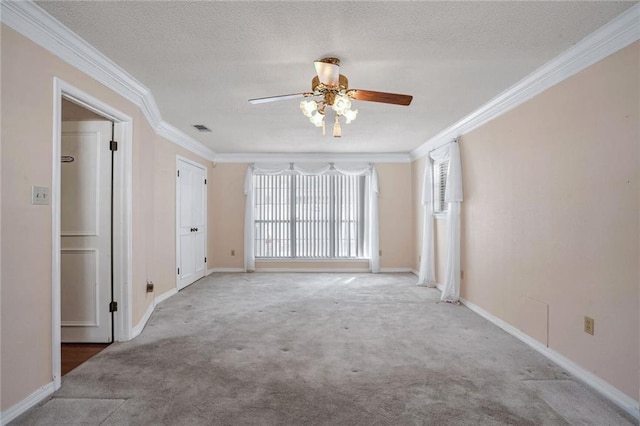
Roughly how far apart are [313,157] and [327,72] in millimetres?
4339

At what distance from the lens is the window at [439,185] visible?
17.1 ft

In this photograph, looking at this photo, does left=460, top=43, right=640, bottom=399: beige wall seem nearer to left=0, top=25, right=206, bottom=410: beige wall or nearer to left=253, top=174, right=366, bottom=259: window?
left=253, top=174, right=366, bottom=259: window

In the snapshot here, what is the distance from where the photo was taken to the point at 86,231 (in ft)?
10.2

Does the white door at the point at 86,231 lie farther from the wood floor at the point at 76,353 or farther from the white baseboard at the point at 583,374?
the white baseboard at the point at 583,374

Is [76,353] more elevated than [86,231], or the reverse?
[86,231]

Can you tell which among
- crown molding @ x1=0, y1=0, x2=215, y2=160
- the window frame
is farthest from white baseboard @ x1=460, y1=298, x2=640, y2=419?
crown molding @ x1=0, y1=0, x2=215, y2=160

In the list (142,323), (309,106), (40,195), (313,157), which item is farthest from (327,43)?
(313,157)

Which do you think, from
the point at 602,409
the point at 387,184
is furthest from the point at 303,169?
the point at 602,409

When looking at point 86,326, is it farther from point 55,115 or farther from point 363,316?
point 363,316

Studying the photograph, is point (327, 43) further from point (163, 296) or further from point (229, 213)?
point (229, 213)

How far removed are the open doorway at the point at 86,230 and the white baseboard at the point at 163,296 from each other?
45.3 inches

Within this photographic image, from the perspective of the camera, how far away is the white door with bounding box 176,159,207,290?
5.27 metres

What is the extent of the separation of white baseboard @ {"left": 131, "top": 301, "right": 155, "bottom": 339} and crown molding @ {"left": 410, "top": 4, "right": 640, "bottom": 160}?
4220 mm

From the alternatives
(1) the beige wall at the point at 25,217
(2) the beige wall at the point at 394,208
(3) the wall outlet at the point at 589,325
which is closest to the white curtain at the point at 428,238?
(2) the beige wall at the point at 394,208
